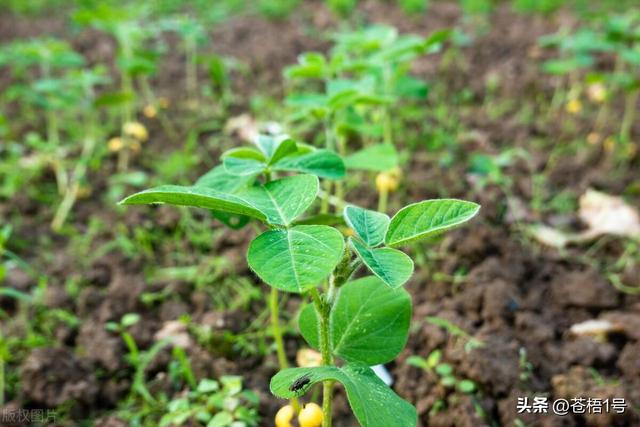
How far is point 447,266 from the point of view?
2045mm

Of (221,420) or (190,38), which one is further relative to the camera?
(190,38)

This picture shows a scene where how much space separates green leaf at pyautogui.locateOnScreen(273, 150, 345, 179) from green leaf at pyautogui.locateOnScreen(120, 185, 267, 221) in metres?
0.35

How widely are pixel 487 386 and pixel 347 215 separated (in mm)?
754

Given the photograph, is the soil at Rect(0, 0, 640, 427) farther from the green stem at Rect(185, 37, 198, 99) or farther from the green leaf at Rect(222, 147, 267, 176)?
the green stem at Rect(185, 37, 198, 99)

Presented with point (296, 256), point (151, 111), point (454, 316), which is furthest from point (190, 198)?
point (151, 111)

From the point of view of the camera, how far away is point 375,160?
1744 mm

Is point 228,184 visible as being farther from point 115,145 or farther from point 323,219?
point 115,145

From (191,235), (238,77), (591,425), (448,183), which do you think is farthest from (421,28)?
(591,425)

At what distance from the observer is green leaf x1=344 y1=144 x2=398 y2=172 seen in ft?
5.62

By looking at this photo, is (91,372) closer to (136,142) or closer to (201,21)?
(136,142)

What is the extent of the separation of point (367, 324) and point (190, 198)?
0.49m

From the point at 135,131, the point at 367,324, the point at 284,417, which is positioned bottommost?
the point at 284,417

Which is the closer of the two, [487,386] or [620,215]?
[487,386]

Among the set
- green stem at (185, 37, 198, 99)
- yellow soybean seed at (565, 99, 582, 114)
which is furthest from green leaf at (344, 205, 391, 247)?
green stem at (185, 37, 198, 99)
